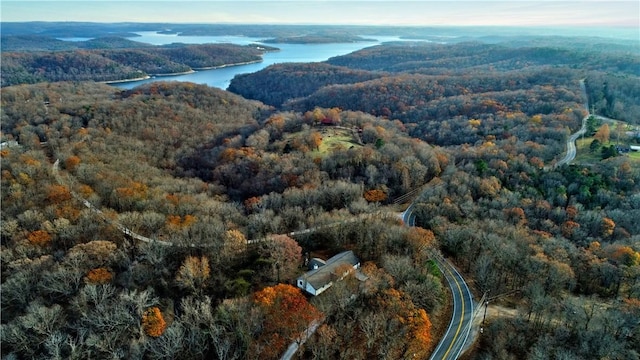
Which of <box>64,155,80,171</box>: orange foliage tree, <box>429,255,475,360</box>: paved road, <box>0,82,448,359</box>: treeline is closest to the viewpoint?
<box>0,82,448,359</box>: treeline

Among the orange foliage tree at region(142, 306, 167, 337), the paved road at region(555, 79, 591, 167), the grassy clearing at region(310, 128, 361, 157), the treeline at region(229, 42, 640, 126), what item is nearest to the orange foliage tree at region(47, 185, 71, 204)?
the orange foliage tree at region(142, 306, 167, 337)

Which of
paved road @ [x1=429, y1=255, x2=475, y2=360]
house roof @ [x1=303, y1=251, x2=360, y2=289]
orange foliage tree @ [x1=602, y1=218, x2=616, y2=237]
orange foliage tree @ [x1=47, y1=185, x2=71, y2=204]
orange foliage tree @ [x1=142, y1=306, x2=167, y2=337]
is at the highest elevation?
Result: orange foliage tree @ [x1=47, y1=185, x2=71, y2=204]

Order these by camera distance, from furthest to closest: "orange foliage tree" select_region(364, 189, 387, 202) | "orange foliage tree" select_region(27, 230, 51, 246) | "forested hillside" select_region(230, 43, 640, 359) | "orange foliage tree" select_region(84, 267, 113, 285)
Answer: "orange foliage tree" select_region(364, 189, 387, 202), "orange foliage tree" select_region(27, 230, 51, 246), "orange foliage tree" select_region(84, 267, 113, 285), "forested hillside" select_region(230, 43, 640, 359)

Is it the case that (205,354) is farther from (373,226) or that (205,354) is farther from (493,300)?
(493,300)

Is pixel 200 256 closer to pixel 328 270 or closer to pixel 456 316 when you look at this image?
pixel 328 270

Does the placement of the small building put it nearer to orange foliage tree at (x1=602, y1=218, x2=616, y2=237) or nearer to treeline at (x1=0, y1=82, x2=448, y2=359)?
treeline at (x1=0, y1=82, x2=448, y2=359)

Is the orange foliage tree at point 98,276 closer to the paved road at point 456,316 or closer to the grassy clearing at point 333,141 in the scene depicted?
the paved road at point 456,316

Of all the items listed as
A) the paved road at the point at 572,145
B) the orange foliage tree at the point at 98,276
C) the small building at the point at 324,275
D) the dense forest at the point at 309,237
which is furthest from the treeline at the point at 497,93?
the orange foliage tree at the point at 98,276
